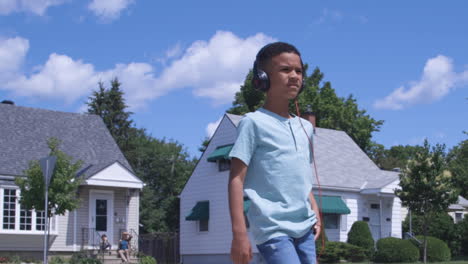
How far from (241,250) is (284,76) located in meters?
1.22

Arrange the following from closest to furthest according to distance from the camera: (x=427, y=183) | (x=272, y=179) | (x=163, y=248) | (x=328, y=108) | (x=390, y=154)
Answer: (x=272, y=179) < (x=427, y=183) < (x=163, y=248) < (x=328, y=108) < (x=390, y=154)

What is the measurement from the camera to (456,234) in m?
30.9

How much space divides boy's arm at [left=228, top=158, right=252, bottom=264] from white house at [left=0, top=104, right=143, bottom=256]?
21.0 meters

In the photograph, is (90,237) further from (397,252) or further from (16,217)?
(397,252)

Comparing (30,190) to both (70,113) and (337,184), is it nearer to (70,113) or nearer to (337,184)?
(70,113)

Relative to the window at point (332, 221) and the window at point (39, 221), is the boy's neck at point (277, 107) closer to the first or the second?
the window at point (39, 221)

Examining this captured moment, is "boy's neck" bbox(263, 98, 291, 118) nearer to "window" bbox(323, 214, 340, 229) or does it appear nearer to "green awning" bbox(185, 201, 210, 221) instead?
"window" bbox(323, 214, 340, 229)

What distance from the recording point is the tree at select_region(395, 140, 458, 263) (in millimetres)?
23109

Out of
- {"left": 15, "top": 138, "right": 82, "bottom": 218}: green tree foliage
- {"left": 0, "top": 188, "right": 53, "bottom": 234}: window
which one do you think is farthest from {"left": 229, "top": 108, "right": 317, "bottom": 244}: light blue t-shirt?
{"left": 0, "top": 188, "right": 53, "bottom": 234}: window

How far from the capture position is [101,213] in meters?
27.5

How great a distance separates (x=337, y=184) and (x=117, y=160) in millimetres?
10062

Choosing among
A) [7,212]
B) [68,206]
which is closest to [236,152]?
[68,206]

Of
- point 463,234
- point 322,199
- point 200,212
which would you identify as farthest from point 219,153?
point 463,234

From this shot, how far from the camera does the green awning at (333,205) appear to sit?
27.7m
